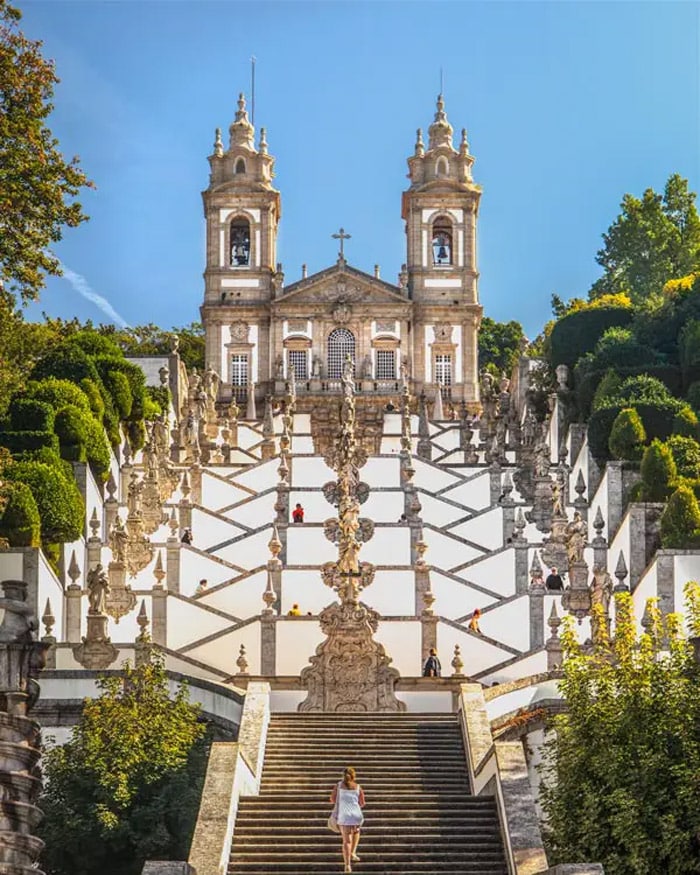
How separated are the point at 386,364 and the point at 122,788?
43065 mm

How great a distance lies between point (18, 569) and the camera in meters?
34.7

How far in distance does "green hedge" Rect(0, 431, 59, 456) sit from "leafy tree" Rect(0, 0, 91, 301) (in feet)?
36.6

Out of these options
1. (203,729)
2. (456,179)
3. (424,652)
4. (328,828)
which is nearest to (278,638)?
(424,652)

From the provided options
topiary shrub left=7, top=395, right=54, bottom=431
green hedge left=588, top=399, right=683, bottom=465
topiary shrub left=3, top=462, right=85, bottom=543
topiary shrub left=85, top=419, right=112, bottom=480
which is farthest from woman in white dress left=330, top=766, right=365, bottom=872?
green hedge left=588, top=399, right=683, bottom=465

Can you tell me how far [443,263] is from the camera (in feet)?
226

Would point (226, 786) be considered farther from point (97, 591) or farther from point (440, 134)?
point (440, 134)

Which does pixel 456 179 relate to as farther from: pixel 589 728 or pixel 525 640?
pixel 589 728

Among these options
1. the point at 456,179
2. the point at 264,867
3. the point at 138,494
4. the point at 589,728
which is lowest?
the point at 264,867

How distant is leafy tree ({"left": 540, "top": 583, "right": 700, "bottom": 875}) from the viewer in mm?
20469

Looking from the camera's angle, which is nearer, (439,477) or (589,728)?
(589,728)

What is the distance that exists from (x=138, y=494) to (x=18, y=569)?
23.5 feet

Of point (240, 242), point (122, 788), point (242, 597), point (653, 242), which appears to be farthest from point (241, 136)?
point (122, 788)

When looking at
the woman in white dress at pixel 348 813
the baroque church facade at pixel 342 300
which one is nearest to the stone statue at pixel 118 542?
the woman in white dress at pixel 348 813

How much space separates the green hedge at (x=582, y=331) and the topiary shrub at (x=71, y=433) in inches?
647
